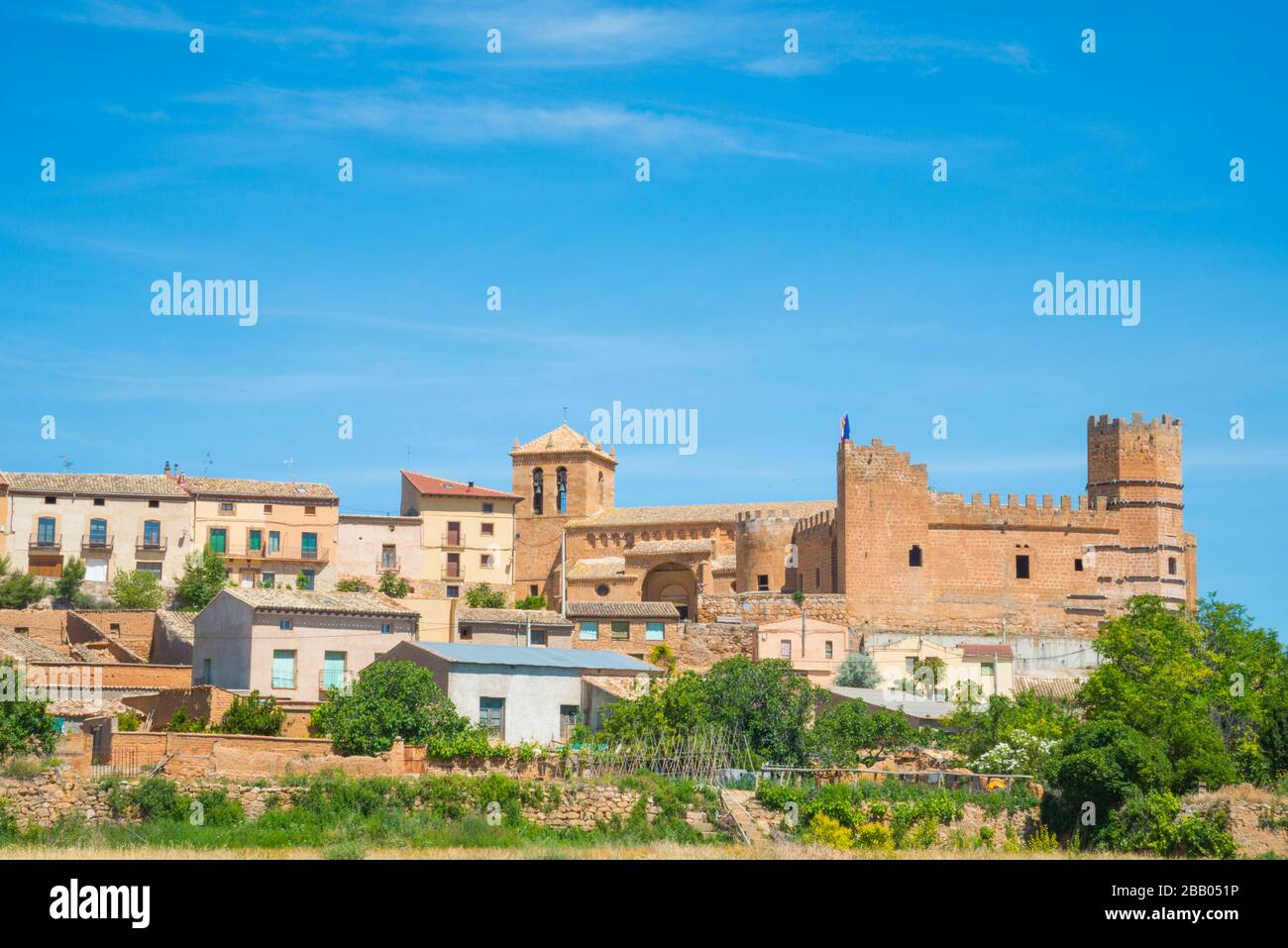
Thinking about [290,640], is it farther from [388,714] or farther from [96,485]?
[96,485]

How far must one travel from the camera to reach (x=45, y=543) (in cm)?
4784

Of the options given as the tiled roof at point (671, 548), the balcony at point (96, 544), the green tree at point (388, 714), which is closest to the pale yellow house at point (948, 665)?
the tiled roof at point (671, 548)

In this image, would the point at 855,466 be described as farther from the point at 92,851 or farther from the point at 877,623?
the point at 92,851

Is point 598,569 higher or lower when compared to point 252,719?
higher

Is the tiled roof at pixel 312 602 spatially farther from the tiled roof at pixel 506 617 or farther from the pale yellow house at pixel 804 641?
the pale yellow house at pixel 804 641

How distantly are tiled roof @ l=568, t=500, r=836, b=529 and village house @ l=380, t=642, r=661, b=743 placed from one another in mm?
23301

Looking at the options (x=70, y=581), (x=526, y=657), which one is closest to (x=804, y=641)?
(x=526, y=657)

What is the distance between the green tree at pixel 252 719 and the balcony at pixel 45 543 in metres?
21.7

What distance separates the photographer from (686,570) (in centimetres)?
5522

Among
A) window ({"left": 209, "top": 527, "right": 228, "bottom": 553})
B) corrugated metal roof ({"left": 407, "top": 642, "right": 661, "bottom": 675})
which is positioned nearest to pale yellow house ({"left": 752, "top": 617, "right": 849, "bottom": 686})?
corrugated metal roof ({"left": 407, "top": 642, "right": 661, "bottom": 675})

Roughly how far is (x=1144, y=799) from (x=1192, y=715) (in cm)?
547

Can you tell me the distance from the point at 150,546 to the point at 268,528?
3.62m

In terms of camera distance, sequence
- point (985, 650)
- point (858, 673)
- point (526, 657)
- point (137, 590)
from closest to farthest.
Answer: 1. point (526, 657)
2. point (858, 673)
3. point (985, 650)
4. point (137, 590)

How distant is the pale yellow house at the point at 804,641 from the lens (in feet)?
135
